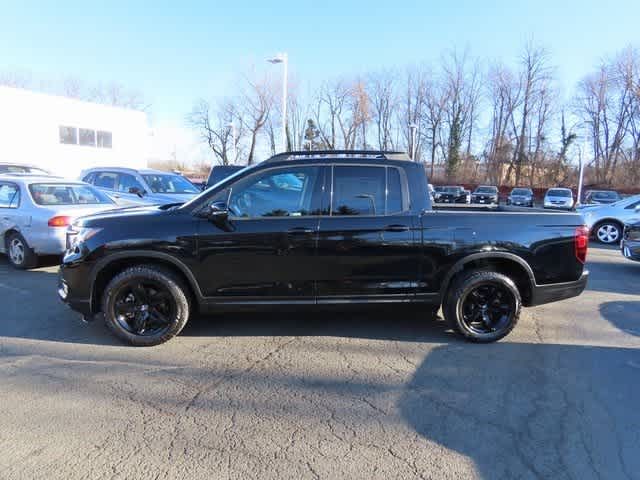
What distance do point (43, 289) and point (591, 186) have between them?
4850 centimetres

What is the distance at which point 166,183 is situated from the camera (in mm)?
11297

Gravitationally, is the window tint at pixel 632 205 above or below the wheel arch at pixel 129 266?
above

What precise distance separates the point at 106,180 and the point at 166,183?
5.08 feet

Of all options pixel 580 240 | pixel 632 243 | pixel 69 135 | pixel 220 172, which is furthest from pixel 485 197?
pixel 69 135

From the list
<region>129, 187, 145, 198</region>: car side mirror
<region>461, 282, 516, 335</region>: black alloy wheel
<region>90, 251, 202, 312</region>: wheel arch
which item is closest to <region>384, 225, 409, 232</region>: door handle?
<region>461, 282, 516, 335</region>: black alloy wheel

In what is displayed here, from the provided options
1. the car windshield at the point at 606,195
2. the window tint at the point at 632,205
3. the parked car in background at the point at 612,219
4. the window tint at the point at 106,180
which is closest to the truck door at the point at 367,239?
the window tint at the point at 106,180

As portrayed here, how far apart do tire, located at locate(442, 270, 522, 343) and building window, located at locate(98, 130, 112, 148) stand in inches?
1043

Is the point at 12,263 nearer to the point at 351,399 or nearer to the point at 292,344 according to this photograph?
the point at 292,344

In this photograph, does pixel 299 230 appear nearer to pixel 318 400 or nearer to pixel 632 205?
pixel 318 400

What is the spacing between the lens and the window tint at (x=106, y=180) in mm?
11070

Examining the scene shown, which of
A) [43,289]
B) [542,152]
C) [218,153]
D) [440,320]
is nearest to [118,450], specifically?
[440,320]

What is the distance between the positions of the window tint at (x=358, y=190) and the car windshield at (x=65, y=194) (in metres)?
5.50

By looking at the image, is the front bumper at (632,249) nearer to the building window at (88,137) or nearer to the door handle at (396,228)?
the door handle at (396,228)

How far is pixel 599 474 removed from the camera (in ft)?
8.16
